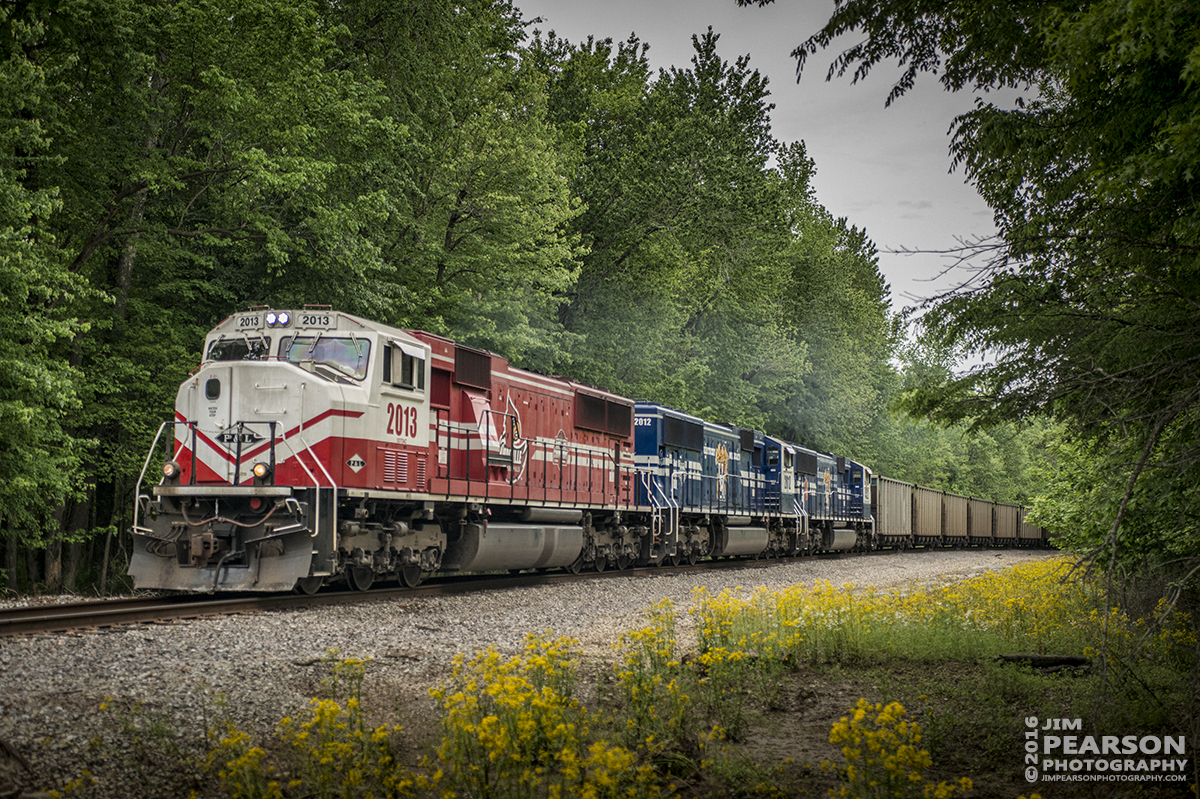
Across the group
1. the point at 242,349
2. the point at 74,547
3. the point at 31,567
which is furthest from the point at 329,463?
the point at 31,567

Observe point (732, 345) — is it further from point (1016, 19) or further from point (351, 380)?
point (1016, 19)

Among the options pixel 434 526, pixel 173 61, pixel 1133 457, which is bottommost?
pixel 434 526

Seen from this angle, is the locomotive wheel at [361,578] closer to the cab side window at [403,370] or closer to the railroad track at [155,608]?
the railroad track at [155,608]

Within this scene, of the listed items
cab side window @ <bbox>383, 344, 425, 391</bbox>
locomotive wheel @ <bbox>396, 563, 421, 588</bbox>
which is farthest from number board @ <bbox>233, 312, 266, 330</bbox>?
locomotive wheel @ <bbox>396, 563, 421, 588</bbox>

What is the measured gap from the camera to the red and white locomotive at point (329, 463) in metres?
12.4

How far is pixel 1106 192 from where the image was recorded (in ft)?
19.2

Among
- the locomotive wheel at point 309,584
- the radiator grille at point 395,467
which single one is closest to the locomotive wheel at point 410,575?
the radiator grille at point 395,467

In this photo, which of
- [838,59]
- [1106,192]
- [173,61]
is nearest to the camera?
[1106,192]

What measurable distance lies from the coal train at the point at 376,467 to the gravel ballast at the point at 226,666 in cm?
133

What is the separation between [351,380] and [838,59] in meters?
8.05

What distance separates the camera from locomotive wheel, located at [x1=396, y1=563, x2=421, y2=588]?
49.6ft

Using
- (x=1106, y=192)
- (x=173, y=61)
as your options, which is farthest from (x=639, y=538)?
(x=1106, y=192)

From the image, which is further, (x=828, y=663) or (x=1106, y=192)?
(x=828, y=663)

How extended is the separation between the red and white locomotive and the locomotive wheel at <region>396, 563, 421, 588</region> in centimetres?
2
